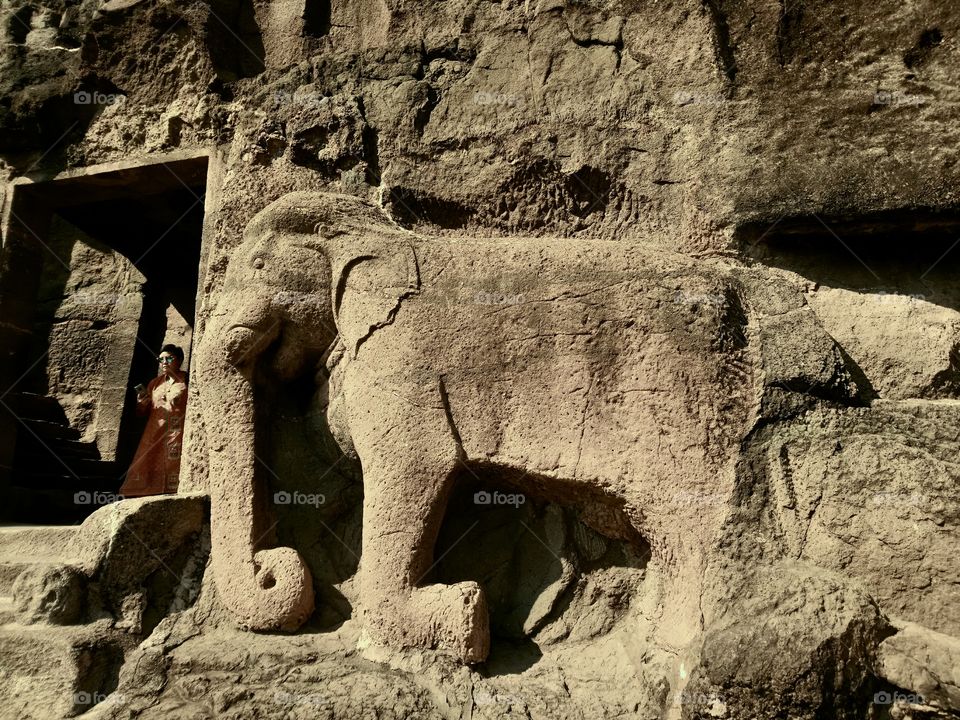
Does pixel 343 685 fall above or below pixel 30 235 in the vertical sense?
below

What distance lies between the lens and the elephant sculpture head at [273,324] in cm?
283

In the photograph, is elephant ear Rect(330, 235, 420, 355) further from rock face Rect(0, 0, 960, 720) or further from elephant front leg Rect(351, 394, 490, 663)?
elephant front leg Rect(351, 394, 490, 663)

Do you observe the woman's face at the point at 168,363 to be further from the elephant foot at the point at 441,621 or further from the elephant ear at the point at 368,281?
the elephant foot at the point at 441,621

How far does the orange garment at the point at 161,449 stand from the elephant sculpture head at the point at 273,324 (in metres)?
1.17

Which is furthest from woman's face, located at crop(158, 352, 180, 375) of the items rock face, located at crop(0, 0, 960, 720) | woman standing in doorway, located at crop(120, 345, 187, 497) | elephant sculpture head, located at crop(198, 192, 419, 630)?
elephant sculpture head, located at crop(198, 192, 419, 630)

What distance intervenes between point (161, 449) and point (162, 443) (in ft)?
0.10

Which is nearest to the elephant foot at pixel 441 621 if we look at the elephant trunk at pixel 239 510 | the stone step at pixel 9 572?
the elephant trunk at pixel 239 510

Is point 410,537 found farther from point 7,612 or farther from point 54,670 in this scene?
point 7,612

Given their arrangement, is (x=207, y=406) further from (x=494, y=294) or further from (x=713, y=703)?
(x=713, y=703)

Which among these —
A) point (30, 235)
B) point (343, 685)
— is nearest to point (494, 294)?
point (343, 685)

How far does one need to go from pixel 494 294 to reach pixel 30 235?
2.73 m

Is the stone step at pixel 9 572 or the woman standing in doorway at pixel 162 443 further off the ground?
the woman standing in doorway at pixel 162 443

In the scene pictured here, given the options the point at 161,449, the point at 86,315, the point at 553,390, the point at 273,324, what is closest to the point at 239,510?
the point at 273,324

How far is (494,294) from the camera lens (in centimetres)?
275
